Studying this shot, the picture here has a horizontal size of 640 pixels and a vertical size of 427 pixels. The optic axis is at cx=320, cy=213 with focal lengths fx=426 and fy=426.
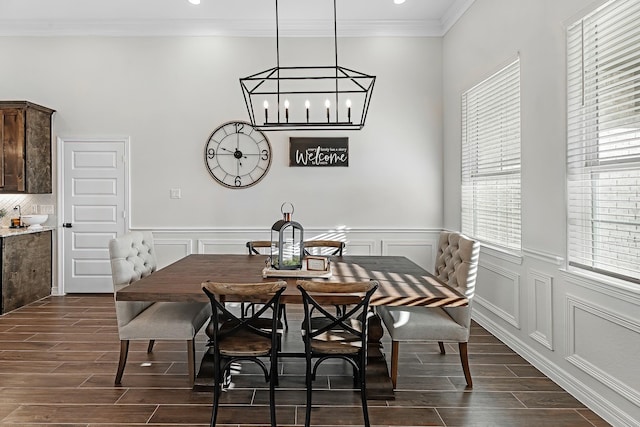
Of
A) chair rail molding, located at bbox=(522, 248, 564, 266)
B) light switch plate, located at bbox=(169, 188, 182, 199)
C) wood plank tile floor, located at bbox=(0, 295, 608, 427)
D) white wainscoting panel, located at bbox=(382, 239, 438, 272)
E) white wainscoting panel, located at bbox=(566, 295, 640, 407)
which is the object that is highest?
light switch plate, located at bbox=(169, 188, 182, 199)

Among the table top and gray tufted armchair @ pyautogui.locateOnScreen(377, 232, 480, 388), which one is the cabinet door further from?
gray tufted armchair @ pyautogui.locateOnScreen(377, 232, 480, 388)

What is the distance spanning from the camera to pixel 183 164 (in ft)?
17.3

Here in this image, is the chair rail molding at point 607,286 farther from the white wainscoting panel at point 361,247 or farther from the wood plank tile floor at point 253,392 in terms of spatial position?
the white wainscoting panel at point 361,247

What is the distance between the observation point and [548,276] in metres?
2.96

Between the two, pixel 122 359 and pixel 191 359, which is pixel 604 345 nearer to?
pixel 191 359

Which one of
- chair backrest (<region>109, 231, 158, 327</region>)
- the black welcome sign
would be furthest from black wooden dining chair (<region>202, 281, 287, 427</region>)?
the black welcome sign

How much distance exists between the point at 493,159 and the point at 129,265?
10.5ft

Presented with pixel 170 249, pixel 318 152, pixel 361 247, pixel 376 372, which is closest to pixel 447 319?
pixel 376 372

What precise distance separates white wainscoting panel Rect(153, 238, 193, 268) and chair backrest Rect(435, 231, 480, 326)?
127 inches

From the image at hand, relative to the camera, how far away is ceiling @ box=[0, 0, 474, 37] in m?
4.70

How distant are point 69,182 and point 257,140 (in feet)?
7.84

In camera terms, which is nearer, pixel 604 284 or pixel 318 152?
pixel 604 284

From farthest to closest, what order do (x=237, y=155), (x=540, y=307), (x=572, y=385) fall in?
1. (x=237, y=155)
2. (x=540, y=307)
3. (x=572, y=385)

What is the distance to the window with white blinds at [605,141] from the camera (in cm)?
226
